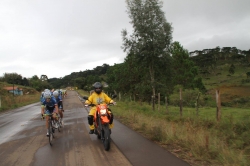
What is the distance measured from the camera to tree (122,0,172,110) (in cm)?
2134

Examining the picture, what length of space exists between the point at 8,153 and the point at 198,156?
5.50 meters

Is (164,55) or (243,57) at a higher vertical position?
(243,57)

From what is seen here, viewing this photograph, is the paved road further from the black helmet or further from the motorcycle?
the black helmet

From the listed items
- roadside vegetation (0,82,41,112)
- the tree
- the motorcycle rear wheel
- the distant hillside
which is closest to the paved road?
the motorcycle rear wheel

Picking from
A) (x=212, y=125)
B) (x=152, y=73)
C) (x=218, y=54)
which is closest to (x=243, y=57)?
(x=218, y=54)

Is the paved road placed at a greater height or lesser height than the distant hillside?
lesser

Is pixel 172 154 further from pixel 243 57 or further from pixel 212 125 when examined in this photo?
pixel 243 57

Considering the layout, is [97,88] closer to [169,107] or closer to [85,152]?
[85,152]

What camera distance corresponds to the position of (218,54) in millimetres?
122562

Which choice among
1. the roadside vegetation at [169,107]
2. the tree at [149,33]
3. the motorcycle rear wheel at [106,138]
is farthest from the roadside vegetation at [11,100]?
the motorcycle rear wheel at [106,138]

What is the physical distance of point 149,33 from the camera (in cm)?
2155

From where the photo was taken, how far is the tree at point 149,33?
21.3 meters

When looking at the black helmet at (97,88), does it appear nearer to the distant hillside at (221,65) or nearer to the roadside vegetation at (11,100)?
the roadside vegetation at (11,100)

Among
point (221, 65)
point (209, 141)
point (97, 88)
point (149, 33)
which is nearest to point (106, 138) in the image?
point (97, 88)
